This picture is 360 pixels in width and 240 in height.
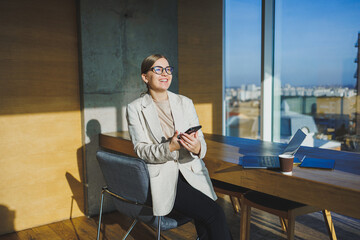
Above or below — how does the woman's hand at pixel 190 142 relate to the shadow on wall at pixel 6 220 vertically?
above

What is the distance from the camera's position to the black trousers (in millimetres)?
1975

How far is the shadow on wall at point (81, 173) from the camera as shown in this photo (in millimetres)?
3355

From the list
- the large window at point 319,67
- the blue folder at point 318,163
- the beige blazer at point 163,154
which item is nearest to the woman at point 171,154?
the beige blazer at point 163,154

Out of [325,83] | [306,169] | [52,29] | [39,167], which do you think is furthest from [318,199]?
[52,29]

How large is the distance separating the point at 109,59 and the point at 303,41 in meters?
1.94

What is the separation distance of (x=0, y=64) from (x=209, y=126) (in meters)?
2.48

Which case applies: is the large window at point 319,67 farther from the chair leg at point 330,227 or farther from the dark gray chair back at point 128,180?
the dark gray chair back at point 128,180

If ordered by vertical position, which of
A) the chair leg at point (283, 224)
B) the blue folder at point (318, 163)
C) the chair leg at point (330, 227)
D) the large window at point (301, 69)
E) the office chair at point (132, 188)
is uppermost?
the large window at point (301, 69)

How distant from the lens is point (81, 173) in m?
3.42

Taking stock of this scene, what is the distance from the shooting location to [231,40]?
14.0ft

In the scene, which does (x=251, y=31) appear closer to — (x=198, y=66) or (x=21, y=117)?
(x=198, y=66)

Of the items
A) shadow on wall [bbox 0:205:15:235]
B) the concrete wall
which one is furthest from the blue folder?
shadow on wall [bbox 0:205:15:235]

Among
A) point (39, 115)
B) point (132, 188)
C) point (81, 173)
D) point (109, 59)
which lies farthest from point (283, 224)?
point (39, 115)

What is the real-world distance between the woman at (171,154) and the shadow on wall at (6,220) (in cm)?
164
